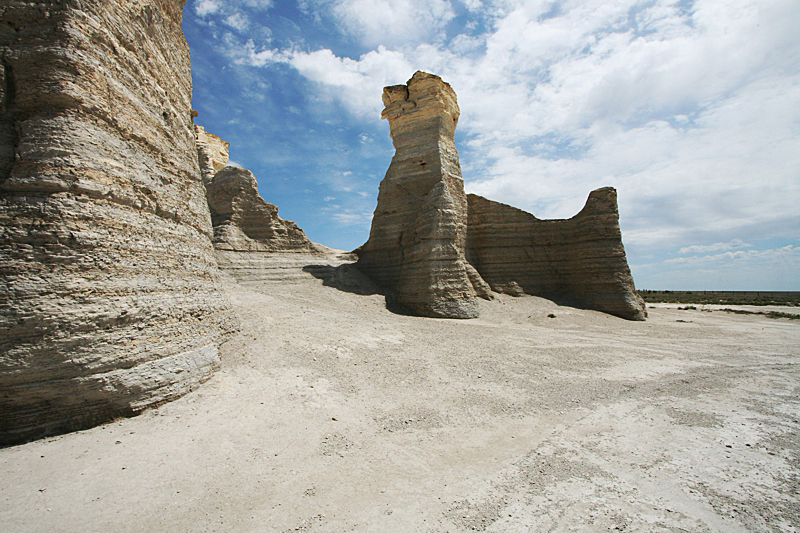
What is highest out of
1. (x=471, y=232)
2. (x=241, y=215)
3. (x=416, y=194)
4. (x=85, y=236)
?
(x=416, y=194)

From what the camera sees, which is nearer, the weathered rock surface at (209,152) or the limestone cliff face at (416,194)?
the limestone cliff face at (416,194)

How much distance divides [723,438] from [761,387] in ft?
12.0

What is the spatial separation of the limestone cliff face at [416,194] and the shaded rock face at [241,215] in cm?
492

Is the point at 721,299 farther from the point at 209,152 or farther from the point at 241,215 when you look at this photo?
the point at 209,152

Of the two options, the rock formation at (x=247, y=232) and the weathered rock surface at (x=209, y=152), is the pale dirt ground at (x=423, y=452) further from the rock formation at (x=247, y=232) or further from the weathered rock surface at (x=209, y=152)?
the weathered rock surface at (x=209, y=152)

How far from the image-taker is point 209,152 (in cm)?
1941

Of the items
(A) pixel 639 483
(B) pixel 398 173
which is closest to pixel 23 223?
(A) pixel 639 483

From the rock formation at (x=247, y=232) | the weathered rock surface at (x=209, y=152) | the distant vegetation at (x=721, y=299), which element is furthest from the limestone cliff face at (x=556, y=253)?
the distant vegetation at (x=721, y=299)

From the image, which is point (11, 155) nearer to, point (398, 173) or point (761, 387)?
point (761, 387)

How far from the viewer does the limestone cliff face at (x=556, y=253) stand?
16.7 meters

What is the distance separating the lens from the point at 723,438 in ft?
15.2

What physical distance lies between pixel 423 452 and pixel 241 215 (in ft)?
41.8

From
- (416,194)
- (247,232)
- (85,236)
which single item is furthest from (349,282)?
(85,236)

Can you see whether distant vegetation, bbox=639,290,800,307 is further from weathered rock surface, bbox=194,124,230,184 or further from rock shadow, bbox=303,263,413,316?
weathered rock surface, bbox=194,124,230,184
